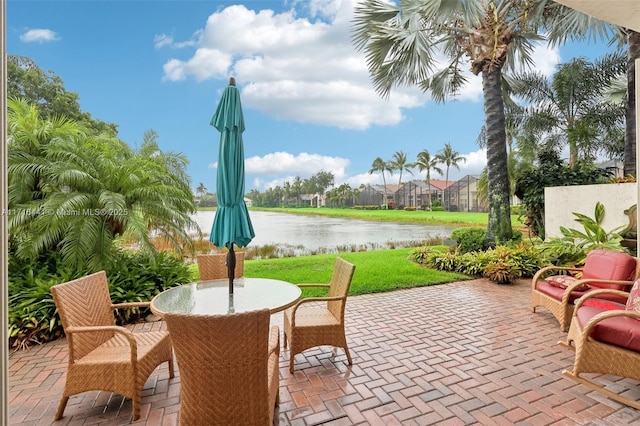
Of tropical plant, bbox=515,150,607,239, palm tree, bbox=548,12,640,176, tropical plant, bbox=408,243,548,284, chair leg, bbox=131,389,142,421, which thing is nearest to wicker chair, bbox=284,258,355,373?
chair leg, bbox=131,389,142,421

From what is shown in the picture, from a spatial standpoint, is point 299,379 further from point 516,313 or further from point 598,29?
point 598,29

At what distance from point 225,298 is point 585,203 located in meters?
8.41

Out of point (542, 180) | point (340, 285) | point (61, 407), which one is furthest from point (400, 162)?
point (61, 407)

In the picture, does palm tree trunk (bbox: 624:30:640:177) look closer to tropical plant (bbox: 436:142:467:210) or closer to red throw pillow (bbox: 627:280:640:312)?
red throw pillow (bbox: 627:280:640:312)

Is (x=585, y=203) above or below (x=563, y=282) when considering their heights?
above

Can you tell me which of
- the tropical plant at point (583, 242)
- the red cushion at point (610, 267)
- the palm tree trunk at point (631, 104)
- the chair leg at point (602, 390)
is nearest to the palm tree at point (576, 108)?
the palm tree trunk at point (631, 104)

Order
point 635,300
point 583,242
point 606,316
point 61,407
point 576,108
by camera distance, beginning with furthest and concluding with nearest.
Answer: point 576,108 < point 583,242 < point 635,300 < point 606,316 < point 61,407

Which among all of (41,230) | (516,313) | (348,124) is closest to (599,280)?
(516,313)

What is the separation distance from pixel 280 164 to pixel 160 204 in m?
9.81

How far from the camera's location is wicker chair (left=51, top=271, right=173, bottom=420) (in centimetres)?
246

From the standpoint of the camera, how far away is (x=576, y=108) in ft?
52.4

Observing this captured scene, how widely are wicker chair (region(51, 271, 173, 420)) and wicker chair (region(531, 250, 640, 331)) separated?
15.1ft

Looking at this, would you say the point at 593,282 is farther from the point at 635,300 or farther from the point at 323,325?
the point at 323,325

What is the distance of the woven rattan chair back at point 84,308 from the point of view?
2439 mm
